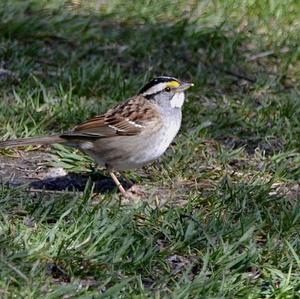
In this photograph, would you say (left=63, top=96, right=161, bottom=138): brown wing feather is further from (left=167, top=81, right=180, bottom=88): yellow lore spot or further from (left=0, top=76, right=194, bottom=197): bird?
(left=167, top=81, right=180, bottom=88): yellow lore spot

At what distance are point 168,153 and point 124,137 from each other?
1.93ft

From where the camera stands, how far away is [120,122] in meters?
6.45

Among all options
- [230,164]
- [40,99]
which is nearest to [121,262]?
[230,164]

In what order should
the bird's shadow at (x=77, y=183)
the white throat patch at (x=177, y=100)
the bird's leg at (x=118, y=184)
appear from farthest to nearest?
1. the white throat patch at (x=177, y=100)
2. the bird's shadow at (x=77, y=183)
3. the bird's leg at (x=118, y=184)

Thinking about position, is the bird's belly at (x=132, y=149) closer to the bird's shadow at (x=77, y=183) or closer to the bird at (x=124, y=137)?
the bird at (x=124, y=137)

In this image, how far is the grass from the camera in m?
4.96

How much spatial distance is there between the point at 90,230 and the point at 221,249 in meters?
0.67

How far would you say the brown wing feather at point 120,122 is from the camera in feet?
20.8

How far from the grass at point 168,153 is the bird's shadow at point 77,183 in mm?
68

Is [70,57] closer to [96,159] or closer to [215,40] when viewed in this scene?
[215,40]

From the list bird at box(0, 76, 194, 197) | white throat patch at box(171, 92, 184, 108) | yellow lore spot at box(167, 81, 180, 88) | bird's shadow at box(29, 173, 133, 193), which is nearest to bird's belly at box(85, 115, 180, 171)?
bird at box(0, 76, 194, 197)

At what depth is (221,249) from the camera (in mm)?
5227

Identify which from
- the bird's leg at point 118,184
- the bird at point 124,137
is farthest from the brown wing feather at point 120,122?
the bird's leg at point 118,184

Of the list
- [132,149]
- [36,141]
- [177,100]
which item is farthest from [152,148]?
[36,141]
